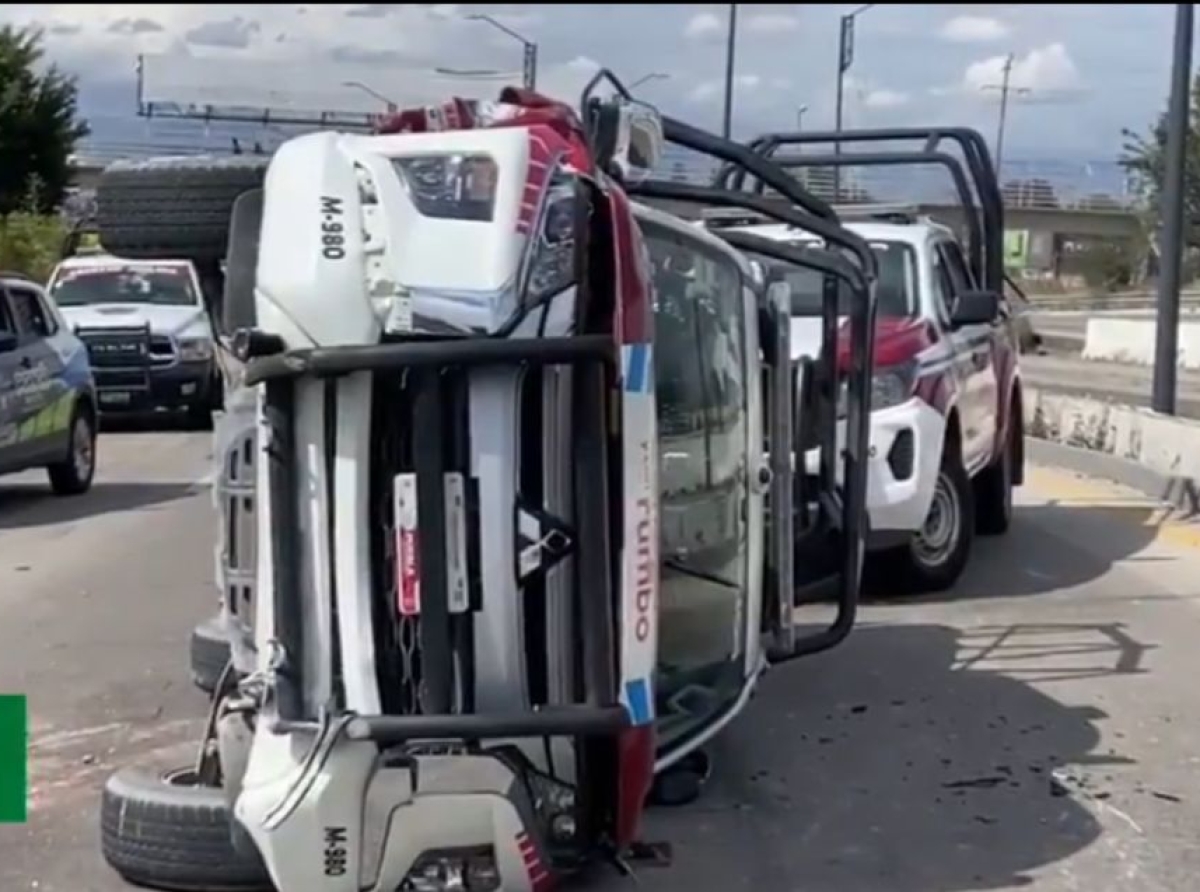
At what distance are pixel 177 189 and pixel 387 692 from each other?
171cm

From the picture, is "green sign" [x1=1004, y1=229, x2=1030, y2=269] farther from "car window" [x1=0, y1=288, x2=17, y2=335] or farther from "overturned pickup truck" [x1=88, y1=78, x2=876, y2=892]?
"overturned pickup truck" [x1=88, y1=78, x2=876, y2=892]

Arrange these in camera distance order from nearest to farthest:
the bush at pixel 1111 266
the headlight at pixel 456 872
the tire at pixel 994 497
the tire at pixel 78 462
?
1. the headlight at pixel 456 872
2. the tire at pixel 994 497
3. the tire at pixel 78 462
4. the bush at pixel 1111 266

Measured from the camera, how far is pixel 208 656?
8.38 m

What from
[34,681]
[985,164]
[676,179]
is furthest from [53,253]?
[676,179]

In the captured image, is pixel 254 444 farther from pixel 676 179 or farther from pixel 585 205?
pixel 676 179

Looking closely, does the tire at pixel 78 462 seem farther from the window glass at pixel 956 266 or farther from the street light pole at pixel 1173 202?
the street light pole at pixel 1173 202

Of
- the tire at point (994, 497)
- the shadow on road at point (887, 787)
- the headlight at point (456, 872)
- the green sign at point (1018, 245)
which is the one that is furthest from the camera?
the green sign at point (1018, 245)

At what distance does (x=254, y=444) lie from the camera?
5668 millimetres

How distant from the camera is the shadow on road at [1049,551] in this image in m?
11.9

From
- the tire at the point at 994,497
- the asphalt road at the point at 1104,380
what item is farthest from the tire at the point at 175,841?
the asphalt road at the point at 1104,380

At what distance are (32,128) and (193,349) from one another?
2986 cm

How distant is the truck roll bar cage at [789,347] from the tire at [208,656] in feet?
7.15

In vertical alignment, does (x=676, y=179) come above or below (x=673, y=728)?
above

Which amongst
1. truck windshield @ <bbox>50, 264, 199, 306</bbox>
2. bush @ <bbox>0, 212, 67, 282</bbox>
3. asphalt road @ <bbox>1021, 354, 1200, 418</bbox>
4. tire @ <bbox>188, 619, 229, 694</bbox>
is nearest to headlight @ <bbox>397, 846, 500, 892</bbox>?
tire @ <bbox>188, 619, 229, 694</bbox>
